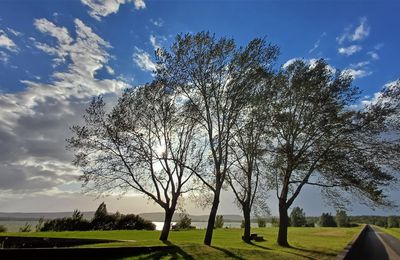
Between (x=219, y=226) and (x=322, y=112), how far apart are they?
4677 cm

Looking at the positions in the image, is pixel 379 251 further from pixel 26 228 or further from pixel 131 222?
pixel 131 222

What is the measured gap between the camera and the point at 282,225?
31.7 meters

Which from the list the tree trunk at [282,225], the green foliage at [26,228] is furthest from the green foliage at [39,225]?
the tree trunk at [282,225]

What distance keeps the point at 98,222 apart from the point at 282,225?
30501 mm

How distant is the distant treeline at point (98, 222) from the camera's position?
48.1 meters

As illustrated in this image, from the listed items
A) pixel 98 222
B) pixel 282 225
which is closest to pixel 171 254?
pixel 282 225

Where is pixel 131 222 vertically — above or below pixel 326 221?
below

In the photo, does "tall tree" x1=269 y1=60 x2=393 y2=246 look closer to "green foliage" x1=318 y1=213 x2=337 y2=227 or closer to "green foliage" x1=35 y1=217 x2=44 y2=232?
"green foliage" x1=35 y1=217 x2=44 y2=232

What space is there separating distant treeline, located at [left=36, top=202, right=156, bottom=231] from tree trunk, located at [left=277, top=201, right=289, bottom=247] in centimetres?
2920

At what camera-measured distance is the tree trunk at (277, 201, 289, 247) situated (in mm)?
30750

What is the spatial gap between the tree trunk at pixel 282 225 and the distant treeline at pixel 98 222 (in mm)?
29199

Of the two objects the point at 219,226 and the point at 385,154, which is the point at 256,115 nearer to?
the point at 385,154

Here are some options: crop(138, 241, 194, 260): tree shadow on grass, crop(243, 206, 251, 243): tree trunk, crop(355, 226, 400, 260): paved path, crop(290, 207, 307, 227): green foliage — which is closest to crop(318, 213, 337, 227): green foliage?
crop(290, 207, 307, 227): green foliage

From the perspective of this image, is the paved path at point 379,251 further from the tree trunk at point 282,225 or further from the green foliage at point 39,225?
the green foliage at point 39,225
